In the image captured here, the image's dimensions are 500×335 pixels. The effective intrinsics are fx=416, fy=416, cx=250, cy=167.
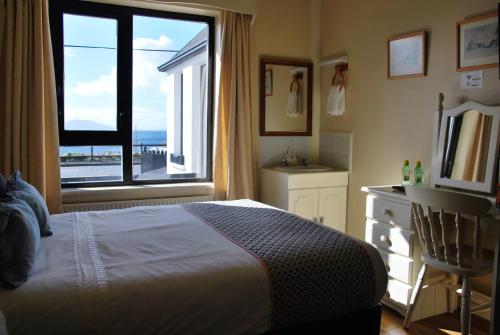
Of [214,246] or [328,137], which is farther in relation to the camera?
[328,137]

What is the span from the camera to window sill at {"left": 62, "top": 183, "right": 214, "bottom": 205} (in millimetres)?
3297

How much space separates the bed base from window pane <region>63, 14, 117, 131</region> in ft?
8.12

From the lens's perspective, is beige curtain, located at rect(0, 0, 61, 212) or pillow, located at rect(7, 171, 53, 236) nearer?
pillow, located at rect(7, 171, 53, 236)

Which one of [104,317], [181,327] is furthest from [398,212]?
[104,317]

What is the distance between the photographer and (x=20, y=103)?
2.99 m

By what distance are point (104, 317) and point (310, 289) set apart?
79cm

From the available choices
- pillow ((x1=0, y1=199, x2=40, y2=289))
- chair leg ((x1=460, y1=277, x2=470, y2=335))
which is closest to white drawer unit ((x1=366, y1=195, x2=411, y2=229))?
chair leg ((x1=460, y1=277, x2=470, y2=335))

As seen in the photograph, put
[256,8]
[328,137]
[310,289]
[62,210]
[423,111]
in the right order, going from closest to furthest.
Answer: [310,289]
[423,111]
[62,210]
[256,8]
[328,137]

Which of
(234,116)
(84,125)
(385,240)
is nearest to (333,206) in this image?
(385,240)

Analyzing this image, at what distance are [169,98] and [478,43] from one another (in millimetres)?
2518

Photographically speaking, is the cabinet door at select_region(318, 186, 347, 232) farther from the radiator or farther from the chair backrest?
the chair backrest

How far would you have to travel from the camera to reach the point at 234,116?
144 inches

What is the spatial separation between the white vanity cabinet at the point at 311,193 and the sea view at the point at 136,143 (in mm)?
1005

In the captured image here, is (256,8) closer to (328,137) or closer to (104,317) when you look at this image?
(328,137)
